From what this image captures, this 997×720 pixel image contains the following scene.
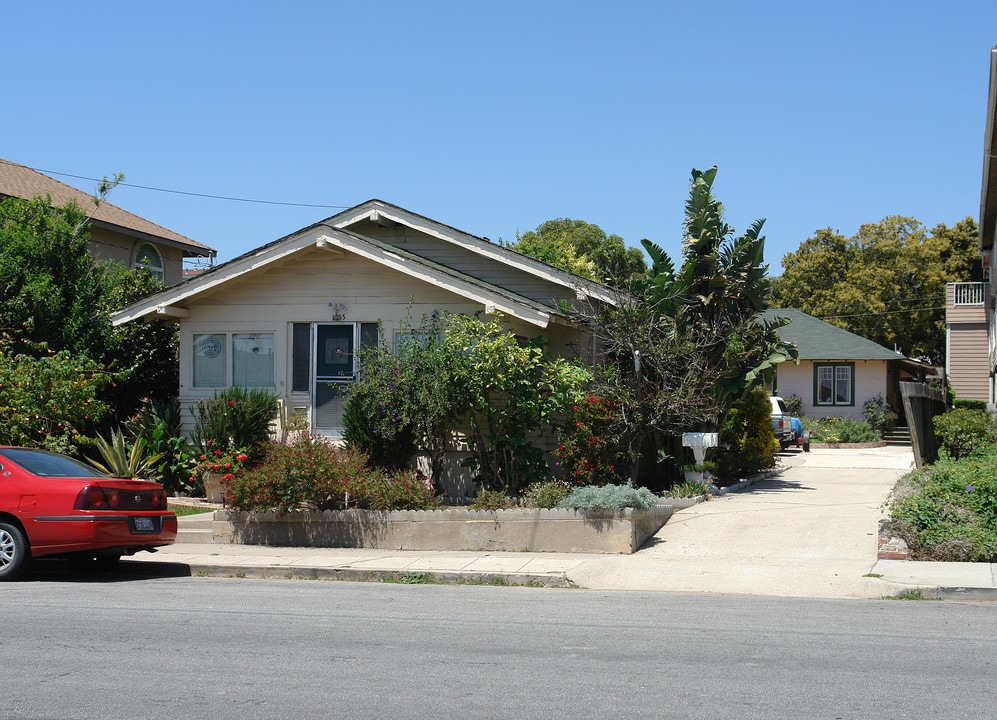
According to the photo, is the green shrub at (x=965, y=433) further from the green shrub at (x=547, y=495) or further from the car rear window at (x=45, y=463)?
the car rear window at (x=45, y=463)

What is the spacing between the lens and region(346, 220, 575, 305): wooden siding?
1820 centimetres

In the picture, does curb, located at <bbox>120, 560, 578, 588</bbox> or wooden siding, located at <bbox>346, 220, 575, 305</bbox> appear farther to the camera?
wooden siding, located at <bbox>346, 220, 575, 305</bbox>

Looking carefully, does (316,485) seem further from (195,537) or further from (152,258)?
(152,258)

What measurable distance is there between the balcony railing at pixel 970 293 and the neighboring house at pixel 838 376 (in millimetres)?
2971

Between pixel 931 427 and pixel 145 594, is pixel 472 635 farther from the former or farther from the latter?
pixel 931 427

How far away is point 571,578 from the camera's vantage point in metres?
11.4

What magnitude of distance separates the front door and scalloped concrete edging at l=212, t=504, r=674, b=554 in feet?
11.0

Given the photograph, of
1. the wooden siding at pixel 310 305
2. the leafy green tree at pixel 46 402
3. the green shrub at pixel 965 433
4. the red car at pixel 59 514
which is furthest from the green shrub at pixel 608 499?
the leafy green tree at pixel 46 402

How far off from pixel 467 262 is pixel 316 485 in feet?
21.2

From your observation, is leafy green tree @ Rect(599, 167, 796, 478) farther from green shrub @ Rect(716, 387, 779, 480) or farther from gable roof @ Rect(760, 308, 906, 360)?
gable roof @ Rect(760, 308, 906, 360)

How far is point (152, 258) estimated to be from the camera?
30859 mm

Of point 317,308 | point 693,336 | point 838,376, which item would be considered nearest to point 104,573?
point 317,308

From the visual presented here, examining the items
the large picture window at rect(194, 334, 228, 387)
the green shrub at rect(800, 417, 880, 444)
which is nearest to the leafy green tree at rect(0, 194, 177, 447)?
the large picture window at rect(194, 334, 228, 387)

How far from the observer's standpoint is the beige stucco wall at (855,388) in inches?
1496
